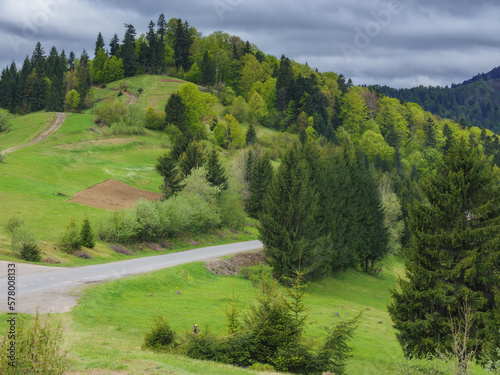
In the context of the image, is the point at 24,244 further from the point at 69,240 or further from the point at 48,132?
the point at 48,132

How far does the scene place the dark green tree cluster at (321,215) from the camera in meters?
40.6

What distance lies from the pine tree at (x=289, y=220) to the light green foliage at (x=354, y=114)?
351ft

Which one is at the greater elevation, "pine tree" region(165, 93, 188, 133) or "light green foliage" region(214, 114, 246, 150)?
"pine tree" region(165, 93, 188, 133)

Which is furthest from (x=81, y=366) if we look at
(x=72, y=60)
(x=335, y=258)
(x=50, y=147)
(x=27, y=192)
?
(x=72, y=60)

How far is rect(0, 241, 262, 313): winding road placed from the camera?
67.7ft

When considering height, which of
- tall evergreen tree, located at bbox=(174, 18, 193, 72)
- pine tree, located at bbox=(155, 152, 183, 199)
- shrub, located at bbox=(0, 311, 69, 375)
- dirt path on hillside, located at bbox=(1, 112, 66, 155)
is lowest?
shrub, located at bbox=(0, 311, 69, 375)

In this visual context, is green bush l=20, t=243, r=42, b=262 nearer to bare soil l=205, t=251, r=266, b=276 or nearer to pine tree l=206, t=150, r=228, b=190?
bare soil l=205, t=251, r=266, b=276

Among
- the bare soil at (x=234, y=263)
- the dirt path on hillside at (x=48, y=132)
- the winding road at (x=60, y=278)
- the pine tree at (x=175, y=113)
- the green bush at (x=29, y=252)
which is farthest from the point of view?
the pine tree at (x=175, y=113)

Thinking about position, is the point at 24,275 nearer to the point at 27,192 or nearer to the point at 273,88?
the point at 27,192

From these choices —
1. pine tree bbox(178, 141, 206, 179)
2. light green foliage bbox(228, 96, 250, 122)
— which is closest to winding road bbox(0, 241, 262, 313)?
pine tree bbox(178, 141, 206, 179)

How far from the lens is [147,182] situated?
2724 inches

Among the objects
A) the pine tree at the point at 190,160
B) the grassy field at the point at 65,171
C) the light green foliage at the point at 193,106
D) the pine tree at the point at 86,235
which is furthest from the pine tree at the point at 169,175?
the light green foliage at the point at 193,106

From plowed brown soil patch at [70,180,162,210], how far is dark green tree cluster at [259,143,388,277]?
1935 centimetres

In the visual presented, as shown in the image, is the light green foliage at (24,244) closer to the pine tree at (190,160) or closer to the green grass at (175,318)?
the green grass at (175,318)
